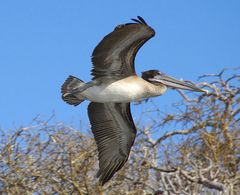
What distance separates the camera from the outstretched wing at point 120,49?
27.3 ft

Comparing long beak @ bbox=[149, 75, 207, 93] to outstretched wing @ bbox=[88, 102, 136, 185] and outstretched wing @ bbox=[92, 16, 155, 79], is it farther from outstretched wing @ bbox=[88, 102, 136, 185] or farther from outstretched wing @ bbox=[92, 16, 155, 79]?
outstretched wing @ bbox=[92, 16, 155, 79]

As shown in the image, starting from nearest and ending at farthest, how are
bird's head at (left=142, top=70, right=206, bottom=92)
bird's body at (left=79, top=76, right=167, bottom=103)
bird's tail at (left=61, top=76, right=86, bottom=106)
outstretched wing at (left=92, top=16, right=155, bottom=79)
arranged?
outstretched wing at (left=92, top=16, right=155, bottom=79), bird's body at (left=79, top=76, right=167, bottom=103), bird's tail at (left=61, top=76, right=86, bottom=106), bird's head at (left=142, top=70, right=206, bottom=92)

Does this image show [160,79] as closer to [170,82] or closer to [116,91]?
[170,82]

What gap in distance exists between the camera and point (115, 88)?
915 cm

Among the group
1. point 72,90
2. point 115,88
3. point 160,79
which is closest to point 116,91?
point 115,88

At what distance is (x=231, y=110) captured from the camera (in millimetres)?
13945

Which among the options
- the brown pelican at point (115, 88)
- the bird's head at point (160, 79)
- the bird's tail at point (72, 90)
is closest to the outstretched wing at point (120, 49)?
the brown pelican at point (115, 88)

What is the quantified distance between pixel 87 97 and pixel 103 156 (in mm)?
949

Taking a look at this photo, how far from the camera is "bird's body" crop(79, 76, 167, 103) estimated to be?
9141mm

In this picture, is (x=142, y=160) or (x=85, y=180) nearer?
(x=85, y=180)

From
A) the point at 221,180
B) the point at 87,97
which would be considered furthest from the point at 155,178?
the point at 87,97

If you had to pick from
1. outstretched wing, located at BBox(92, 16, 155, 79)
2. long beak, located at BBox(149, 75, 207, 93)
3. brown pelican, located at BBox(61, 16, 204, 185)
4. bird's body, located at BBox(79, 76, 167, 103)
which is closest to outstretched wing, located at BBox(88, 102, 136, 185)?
brown pelican, located at BBox(61, 16, 204, 185)

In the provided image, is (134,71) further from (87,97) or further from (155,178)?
(155,178)

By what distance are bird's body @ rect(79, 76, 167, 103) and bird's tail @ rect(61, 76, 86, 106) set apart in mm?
82
